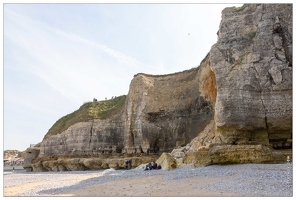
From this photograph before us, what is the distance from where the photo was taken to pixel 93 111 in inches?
1649

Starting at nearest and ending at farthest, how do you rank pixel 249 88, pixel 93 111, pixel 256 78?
pixel 249 88 → pixel 256 78 → pixel 93 111

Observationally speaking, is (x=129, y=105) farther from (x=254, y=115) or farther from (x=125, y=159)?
(x=254, y=115)

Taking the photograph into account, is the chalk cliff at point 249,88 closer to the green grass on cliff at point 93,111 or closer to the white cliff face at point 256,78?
the white cliff face at point 256,78

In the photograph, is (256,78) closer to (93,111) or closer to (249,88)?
(249,88)

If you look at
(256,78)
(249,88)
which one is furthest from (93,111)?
(256,78)

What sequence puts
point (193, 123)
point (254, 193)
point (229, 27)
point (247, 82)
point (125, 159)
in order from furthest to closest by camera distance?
point (193, 123) < point (125, 159) < point (229, 27) < point (247, 82) < point (254, 193)

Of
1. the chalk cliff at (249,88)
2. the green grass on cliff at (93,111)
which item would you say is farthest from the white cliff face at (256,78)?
the green grass on cliff at (93,111)

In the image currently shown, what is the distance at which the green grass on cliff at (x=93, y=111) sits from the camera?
40.5m

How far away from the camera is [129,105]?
3722cm

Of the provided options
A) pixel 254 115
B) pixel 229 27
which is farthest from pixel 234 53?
pixel 254 115

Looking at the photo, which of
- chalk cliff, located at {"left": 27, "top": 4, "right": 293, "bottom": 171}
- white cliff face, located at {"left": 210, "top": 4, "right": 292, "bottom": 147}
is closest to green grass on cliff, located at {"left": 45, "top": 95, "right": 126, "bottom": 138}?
chalk cliff, located at {"left": 27, "top": 4, "right": 293, "bottom": 171}

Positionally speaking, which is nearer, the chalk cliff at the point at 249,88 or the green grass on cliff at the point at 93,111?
the chalk cliff at the point at 249,88

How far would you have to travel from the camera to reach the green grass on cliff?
40.5 meters

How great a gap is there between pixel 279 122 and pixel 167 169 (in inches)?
321
